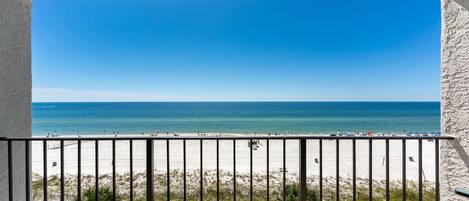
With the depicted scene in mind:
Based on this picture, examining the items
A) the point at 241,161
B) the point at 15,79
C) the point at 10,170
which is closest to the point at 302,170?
the point at 10,170

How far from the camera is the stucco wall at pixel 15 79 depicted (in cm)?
164

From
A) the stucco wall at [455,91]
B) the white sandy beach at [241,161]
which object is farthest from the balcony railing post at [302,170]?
the white sandy beach at [241,161]

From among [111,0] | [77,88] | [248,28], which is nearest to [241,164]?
[111,0]

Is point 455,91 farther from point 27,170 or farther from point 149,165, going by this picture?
point 27,170

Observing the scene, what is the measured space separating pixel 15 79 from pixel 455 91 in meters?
3.51

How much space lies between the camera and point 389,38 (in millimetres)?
15477

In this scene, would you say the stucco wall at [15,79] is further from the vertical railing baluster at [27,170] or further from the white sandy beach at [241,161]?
the white sandy beach at [241,161]

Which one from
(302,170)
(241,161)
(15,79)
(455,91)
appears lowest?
(241,161)

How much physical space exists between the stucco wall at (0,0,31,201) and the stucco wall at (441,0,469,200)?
3.44 metres

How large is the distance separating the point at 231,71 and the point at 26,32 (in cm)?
2540

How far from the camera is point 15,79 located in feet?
5.75

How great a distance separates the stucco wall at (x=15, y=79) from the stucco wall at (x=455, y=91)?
3.44 meters

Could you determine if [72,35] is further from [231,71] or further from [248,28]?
[231,71]

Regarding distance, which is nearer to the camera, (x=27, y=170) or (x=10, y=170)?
(x=10, y=170)
